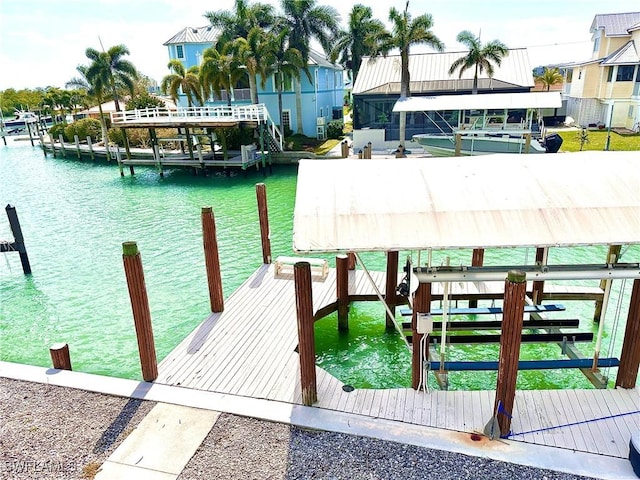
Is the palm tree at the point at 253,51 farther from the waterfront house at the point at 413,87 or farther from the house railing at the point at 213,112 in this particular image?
the waterfront house at the point at 413,87

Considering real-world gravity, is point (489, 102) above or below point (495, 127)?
above

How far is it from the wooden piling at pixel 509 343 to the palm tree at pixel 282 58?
30.4 meters

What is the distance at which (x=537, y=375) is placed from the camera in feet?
29.4

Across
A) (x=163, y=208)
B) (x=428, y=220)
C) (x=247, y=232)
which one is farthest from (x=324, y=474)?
(x=163, y=208)

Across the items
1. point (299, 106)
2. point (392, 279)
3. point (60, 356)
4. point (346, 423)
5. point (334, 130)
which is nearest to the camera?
point (346, 423)

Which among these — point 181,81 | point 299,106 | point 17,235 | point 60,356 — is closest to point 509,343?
point 60,356

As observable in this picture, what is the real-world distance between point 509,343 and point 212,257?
6342 mm

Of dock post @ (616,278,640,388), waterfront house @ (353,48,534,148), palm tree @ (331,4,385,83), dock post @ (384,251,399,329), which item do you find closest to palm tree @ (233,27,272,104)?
waterfront house @ (353,48,534,148)

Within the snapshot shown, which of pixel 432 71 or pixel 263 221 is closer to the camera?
pixel 263 221

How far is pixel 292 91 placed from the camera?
3934cm

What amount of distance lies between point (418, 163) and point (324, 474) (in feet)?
16.2

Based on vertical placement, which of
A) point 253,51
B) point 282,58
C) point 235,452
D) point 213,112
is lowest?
point 235,452

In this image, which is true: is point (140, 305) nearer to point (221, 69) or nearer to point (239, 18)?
point (221, 69)

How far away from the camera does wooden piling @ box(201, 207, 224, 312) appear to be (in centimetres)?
962
